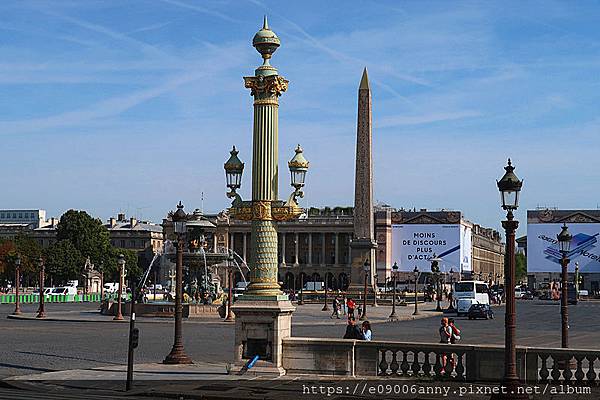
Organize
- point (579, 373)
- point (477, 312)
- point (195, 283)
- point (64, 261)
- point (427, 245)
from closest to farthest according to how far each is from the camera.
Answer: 1. point (579, 373)
2. point (477, 312)
3. point (195, 283)
4. point (64, 261)
5. point (427, 245)

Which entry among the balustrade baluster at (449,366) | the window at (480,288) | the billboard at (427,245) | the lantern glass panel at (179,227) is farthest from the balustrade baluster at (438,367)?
the billboard at (427,245)

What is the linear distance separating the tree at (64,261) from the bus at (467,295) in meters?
72.0

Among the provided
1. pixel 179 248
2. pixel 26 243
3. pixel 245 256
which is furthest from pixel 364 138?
pixel 245 256

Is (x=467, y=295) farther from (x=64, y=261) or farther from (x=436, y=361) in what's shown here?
(x=64, y=261)

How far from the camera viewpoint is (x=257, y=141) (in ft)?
80.5

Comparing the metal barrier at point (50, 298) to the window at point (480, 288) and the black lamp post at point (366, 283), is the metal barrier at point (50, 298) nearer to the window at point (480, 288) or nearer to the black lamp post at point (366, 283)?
the black lamp post at point (366, 283)

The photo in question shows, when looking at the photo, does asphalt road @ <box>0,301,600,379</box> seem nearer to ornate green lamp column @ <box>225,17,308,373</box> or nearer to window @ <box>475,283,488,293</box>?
ornate green lamp column @ <box>225,17,308,373</box>

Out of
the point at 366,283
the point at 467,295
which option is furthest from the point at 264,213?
the point at 467,295

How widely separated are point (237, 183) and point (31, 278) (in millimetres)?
140234

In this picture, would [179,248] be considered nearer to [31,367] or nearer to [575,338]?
[31,367]

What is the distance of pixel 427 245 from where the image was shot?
554 ft

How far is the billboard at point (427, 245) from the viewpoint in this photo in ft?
545

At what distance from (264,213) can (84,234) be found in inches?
5279

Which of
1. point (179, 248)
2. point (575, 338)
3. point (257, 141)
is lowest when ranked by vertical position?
point (575, 338)
